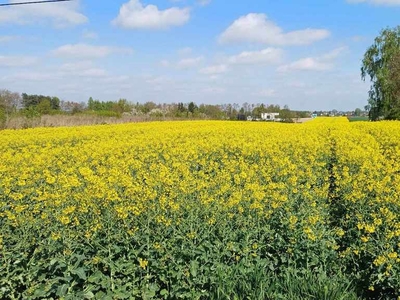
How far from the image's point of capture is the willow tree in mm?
40719

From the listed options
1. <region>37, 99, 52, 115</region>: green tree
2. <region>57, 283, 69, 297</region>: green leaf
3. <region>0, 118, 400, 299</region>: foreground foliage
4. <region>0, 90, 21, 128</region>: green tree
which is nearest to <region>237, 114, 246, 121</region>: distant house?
<region>37, 99, 52, 115</region>: green tree

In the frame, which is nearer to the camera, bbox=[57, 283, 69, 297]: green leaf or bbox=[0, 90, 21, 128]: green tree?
bbox=[57, 283, 69, 297]: green leaf

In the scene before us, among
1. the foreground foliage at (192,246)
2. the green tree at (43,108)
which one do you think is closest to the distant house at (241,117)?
the green tree at (43,108)

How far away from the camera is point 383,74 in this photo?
4262 centimetres

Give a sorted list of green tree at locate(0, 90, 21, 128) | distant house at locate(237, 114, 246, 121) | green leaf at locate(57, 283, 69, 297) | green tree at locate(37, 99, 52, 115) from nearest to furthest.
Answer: green leaf at locate(57, 283, 69, 297) → green tree at locate(0, 90, 21, 128) → green tree at locate(37, 99, 52, 115) → distant house at locate(237, 114, 246, 121)

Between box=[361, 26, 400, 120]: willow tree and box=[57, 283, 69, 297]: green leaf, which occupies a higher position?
box=[361, 26, 400, 120]: willow tree

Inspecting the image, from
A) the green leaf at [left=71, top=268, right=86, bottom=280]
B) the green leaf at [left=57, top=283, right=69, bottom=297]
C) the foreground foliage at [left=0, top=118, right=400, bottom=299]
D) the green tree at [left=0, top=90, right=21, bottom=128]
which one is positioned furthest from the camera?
the green tree at [left=0, top=90, right=21, bottom=128]

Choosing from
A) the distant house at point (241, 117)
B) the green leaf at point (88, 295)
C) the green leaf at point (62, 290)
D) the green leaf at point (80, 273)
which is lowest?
the green leaf at point (88, 295)

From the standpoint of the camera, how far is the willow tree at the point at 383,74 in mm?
40719

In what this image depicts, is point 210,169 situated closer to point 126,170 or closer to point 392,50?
point 126,170

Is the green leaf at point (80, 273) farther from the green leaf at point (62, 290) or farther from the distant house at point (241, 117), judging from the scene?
the distant house at point (241, 117)

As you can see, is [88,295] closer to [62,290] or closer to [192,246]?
[62,290]

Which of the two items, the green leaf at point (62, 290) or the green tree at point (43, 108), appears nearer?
the green leaf at point (62, 290)

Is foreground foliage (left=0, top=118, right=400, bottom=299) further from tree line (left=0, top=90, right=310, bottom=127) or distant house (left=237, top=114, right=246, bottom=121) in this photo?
distant house (left=237, top=114, right=246, bottom=121)
